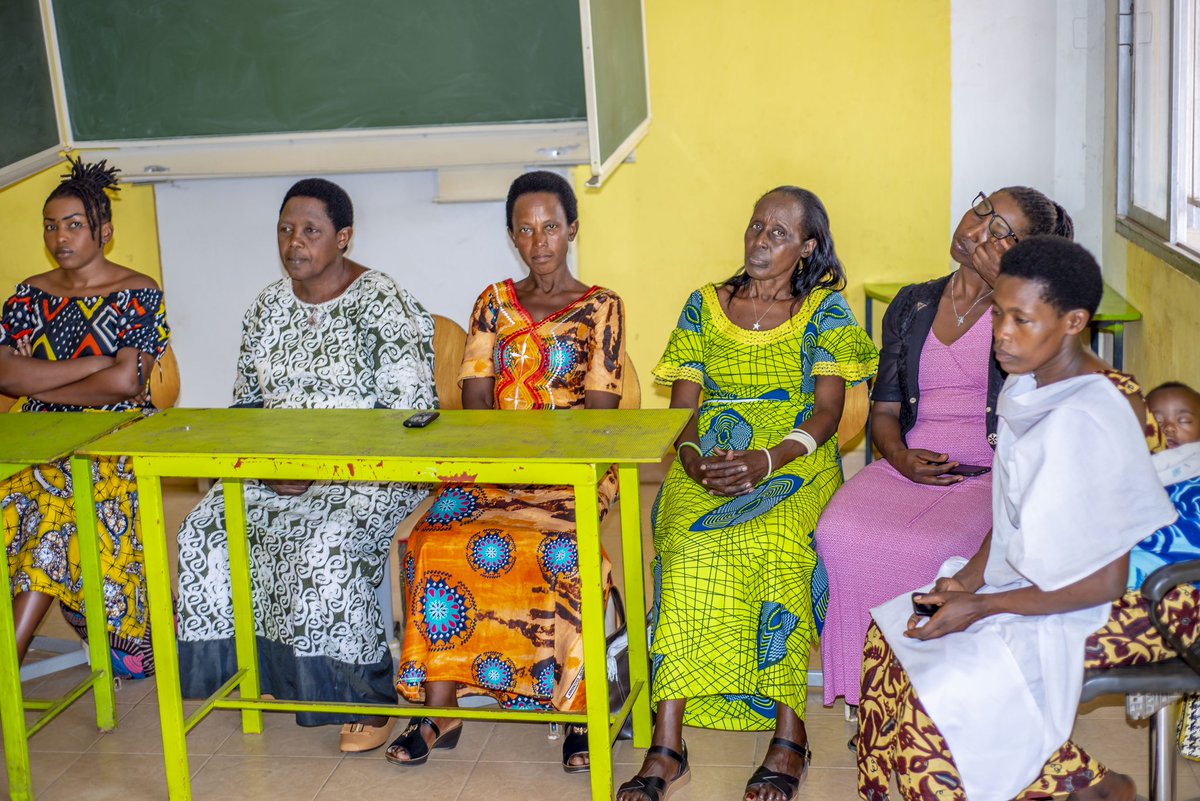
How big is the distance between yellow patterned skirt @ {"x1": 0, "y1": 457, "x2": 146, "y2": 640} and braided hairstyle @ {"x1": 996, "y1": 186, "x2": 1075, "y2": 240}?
2790mm

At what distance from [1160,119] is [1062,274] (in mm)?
2282

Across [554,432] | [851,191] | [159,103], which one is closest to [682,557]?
[554,432]

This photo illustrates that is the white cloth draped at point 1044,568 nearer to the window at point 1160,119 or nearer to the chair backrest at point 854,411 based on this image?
the chair backrest at point 854,411

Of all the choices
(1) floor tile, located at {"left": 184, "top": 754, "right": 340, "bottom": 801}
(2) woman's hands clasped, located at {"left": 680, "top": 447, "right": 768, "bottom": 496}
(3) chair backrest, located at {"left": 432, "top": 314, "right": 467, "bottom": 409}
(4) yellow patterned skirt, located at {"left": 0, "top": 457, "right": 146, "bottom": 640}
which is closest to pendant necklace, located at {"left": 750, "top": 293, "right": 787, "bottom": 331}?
(2) woman's hands clasped, located at {"left": 680, "top": 447, "right": 768, "bottom": 496}

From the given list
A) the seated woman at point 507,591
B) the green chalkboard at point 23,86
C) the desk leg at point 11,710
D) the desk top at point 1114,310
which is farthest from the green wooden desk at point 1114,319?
the green chalkboard at point 23,86

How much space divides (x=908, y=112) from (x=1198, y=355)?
82.3 inches

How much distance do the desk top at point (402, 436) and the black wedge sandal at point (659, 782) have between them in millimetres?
841

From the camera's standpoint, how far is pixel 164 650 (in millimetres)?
3314

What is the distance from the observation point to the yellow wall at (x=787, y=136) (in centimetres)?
548

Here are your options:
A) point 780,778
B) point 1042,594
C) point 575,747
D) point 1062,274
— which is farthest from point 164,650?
point 1062,274

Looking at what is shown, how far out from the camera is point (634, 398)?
13.0ft

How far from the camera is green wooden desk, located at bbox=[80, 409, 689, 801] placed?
9.82 ft

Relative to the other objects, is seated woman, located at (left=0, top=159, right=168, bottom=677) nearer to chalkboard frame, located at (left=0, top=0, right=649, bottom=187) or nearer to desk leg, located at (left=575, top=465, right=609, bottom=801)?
chalkboard frame, located at (left=0, top=0, right=649, bottom=187)

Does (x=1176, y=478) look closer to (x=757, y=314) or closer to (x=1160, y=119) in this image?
(x=757, y=314)
